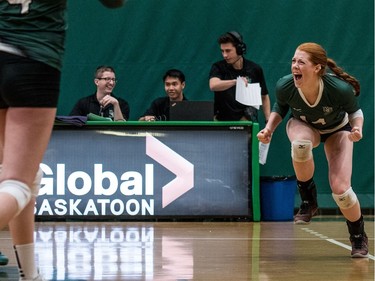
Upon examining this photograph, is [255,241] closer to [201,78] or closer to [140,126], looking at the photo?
[140,126]

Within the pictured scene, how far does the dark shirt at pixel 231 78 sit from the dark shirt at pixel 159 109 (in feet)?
1.43

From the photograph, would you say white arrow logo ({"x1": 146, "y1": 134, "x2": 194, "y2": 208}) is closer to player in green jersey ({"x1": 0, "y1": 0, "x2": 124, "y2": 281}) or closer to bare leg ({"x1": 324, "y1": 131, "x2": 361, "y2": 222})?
bare leg ({"x1": 324, "y1": 131, "x2": 361, "y2": 222})

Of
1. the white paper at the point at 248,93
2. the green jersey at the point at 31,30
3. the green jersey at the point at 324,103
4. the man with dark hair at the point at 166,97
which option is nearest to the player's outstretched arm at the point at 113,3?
the green jersey at the point at 31,30

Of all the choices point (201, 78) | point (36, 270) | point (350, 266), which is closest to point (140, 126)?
point (201, 78)

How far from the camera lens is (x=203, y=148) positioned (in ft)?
30.3

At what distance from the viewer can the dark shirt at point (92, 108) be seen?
968 centimetres

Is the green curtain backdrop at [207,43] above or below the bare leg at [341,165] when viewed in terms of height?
above

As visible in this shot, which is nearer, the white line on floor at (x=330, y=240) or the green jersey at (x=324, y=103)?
the green jersey at (x=324, y=103)

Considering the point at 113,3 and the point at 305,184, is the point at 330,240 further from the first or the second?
the point at 113,3

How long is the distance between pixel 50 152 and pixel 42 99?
19.2ft

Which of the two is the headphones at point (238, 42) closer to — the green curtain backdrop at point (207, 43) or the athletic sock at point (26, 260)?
the green curtain backdrop at point (207, 43)

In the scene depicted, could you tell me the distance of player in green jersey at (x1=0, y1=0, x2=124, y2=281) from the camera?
3273 millimetres

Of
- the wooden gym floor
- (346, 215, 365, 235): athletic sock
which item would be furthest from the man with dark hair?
(346, 215, 365, 235): athletic sock

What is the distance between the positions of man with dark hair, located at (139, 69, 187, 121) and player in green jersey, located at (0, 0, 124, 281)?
6088mm
